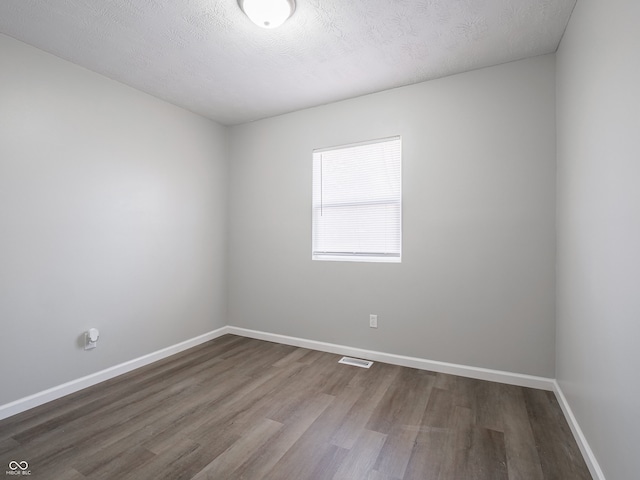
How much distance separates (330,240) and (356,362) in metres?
1.28

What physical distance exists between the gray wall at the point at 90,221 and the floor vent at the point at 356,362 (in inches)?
69.2

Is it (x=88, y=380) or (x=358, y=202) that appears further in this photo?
(x=358, y=202)

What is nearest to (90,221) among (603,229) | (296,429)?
(296,429)

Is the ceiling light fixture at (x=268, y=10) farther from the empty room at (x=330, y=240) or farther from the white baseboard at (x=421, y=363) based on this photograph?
the white baseboard at (x=421, y=363)

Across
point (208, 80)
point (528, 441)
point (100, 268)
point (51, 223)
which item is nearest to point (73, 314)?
point (100, 268)

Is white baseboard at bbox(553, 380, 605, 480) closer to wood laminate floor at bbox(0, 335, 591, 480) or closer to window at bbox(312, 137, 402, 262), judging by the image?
wood laminate floor at bbox(0, 335, 591, 480)

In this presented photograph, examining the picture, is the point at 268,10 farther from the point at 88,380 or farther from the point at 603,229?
the point at 88,380

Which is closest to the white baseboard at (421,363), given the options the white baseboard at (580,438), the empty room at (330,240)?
the empty room at (330,240)

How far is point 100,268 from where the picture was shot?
8.77ft

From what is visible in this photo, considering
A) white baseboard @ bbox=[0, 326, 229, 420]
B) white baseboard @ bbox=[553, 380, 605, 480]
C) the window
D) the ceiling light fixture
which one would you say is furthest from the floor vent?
the ceiling light fixture

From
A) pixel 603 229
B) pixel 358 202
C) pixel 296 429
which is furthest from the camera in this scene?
pixel 358 202

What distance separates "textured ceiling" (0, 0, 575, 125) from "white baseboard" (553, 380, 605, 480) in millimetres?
2568

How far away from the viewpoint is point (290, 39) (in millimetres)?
2232

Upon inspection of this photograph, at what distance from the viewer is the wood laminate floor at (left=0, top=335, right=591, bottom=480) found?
1629mm
